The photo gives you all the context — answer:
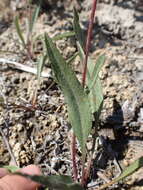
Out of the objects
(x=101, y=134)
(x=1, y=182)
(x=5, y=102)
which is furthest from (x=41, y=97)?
(x=1, y=182)

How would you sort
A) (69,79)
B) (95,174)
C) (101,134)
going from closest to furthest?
(69,79)
(95,174)
(101,134)

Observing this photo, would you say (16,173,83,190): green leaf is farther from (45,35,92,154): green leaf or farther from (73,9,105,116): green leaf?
(73,9,105,116): green leaf

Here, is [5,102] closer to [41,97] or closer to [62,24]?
[41,97]

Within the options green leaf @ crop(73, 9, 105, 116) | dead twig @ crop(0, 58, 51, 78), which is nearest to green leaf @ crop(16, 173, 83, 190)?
green leaf @ crop(73, 9, 105, 116)

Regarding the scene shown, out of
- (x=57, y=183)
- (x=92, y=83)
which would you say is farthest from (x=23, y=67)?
(x=57, y=183)

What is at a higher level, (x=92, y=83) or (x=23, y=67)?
(x=92, y=83)

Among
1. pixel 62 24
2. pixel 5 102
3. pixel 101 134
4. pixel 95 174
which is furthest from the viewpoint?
pixel 62 24

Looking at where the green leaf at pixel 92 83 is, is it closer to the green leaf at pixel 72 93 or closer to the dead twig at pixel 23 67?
the green leaf at pixel 72 93

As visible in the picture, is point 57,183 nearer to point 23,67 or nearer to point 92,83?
point 92,83
